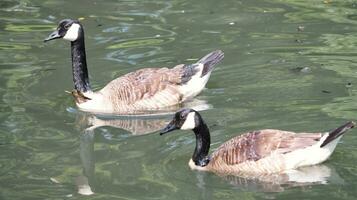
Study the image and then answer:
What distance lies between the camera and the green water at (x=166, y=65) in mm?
9703

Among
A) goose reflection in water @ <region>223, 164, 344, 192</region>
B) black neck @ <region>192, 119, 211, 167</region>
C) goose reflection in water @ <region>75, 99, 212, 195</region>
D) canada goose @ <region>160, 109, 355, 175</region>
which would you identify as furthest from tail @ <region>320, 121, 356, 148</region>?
goose reflection in water @ <region>75, 99, 212, 195</region>

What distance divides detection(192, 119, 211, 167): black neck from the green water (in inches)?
8.1

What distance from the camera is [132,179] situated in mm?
9773

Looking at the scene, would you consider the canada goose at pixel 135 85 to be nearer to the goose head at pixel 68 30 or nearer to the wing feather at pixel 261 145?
the goose head at pixel 68 30

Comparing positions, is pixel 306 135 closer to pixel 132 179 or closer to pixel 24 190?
pixel 132 179

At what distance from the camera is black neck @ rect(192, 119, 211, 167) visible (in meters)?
10.0

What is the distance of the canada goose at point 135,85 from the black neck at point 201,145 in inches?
103

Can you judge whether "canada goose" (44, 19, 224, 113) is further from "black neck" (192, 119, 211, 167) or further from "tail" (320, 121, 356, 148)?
"tail" (320, 121, 356, 148)

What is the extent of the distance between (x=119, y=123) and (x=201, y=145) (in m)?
2.28

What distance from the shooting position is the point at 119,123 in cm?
1209

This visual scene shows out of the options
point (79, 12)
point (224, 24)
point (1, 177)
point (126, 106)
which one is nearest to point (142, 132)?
point (126, 106)

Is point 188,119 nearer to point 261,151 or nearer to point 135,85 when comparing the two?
point 261,151

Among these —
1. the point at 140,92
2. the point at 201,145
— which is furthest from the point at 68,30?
the point at 201,145

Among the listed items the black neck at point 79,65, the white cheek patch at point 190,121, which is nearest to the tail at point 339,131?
the white cheek patch at point 190,121
